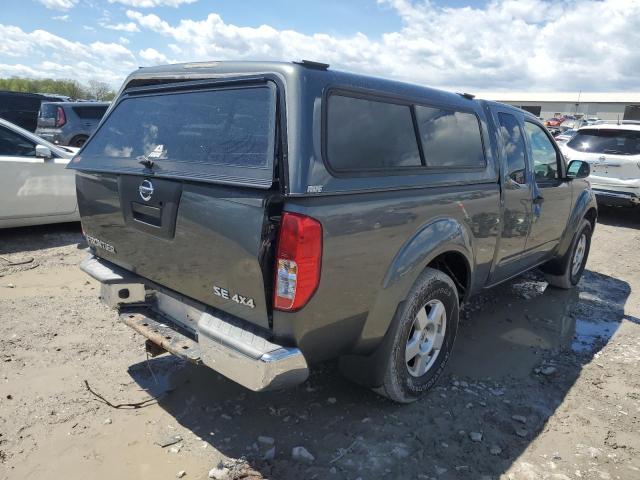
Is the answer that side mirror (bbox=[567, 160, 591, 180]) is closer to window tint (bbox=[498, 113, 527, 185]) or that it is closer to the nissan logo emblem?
window tint (bbox=[498, 113, 527, 185])

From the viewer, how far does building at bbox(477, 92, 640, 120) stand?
65.2 m

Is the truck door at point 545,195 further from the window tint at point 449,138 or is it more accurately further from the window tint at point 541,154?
the window tint at point 449,138

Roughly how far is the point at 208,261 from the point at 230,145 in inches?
23.6

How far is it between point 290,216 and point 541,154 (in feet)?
11.2

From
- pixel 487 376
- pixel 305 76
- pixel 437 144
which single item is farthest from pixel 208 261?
pixel 487 376

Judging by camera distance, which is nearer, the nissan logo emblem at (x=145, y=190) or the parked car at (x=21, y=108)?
the nissan logo emblem at (x=145, y=190)

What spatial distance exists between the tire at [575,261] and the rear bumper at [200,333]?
13.8 ft

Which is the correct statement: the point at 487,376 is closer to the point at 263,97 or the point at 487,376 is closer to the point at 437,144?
the point at 437,144

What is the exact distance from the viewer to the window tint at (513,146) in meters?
4.05

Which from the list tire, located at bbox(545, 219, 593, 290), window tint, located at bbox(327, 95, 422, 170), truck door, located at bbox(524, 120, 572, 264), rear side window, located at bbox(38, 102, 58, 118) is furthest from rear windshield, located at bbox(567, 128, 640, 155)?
rear side window, located at bbox(38, 102, 58, 118)

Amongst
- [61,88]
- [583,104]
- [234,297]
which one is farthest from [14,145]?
[583,104]

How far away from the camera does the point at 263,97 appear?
8.31ft

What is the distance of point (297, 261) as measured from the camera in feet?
7.36

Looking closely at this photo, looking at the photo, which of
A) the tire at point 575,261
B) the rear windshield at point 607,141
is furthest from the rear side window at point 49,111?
the tire at point 575,261
